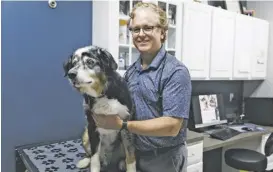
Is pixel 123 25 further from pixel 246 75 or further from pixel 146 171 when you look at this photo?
pixel 246 75

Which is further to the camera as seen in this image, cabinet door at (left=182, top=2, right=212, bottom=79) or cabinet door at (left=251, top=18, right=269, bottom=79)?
cabinet door at (left=251, top=18, right=269, bottom=79)

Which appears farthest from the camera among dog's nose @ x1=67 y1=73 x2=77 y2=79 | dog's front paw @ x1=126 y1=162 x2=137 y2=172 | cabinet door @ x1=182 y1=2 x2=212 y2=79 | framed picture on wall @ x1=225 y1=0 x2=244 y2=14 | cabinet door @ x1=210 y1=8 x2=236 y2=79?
framed picture on wall @ x1=225 y1=0 x2=244 y2=14

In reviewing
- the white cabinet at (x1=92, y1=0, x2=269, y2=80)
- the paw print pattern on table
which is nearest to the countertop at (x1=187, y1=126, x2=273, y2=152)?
the white cabinet at (x1=92, y1=0, x2=269, y2=80)

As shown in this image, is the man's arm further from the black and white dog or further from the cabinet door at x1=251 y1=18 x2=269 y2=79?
the cabinet door at x1=251 y1=18 x2=269 y2=79

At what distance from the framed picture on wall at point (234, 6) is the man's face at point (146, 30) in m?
2.56

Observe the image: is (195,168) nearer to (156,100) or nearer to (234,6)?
(156,100)

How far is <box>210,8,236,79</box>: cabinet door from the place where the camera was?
2.82m

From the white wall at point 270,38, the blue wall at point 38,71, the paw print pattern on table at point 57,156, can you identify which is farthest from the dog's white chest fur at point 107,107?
the white wall at point 270,38

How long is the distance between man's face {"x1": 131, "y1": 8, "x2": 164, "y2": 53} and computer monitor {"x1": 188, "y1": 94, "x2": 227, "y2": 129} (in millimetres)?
1863

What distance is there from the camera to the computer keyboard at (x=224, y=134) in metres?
2.59

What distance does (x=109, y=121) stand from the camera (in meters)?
1.05

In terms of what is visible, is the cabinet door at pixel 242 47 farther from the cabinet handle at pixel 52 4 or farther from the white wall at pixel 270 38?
the cabinet handle at pixel 52 4

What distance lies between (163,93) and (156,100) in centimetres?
5

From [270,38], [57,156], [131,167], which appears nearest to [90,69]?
[131,167]
